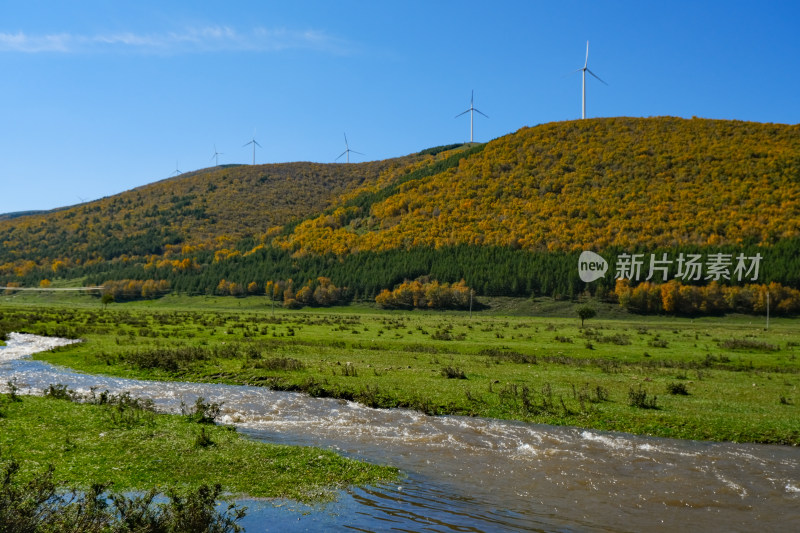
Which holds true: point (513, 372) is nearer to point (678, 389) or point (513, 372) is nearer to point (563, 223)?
point (678, 389)

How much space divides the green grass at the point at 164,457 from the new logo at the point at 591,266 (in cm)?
12789

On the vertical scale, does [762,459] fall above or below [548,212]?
below

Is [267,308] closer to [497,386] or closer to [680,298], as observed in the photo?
[680,298]

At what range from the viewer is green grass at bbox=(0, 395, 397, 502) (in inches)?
543

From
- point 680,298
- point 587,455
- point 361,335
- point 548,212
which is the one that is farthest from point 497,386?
point 548,212

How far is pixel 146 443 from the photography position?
16.8m

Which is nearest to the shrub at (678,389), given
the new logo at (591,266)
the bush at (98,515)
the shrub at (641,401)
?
the shrub at (641,401)

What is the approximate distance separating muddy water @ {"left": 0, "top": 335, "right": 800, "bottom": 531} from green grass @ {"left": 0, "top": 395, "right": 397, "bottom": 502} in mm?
1085

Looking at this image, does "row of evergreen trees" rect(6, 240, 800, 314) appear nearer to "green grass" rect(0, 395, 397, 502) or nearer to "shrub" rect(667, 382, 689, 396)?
"shrub" rect(667, 382, 689, 396)

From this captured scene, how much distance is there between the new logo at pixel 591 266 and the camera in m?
137

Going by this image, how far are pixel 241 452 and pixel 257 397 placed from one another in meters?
Answer: 10.8

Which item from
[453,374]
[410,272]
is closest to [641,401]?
[453,374]

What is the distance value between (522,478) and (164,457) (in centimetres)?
975

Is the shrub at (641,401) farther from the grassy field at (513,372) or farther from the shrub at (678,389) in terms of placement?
the shrub at (678,389)
